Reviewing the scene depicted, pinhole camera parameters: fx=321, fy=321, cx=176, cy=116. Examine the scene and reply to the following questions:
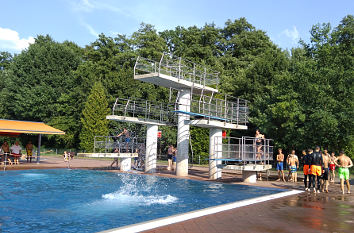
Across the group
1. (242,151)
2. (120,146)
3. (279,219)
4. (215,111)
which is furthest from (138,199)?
(120,146)

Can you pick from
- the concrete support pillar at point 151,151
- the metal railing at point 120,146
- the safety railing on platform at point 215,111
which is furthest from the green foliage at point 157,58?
the metal railing at point 120,146

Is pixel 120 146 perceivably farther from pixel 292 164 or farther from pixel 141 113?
pixel 292 164

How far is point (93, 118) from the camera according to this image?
49.2m

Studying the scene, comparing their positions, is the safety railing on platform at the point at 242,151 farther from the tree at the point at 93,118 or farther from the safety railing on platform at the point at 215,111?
the tree at the point at 93,118

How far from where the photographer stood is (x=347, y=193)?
15023 mm

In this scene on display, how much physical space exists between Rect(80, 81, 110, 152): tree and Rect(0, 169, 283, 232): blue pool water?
27750 mm

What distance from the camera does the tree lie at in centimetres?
4878

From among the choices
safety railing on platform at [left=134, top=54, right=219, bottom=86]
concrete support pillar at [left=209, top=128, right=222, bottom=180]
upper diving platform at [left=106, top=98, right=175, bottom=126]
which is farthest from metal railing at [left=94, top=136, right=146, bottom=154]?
concrete support pillar at [left=209, top=128, right=222, bottom=180]

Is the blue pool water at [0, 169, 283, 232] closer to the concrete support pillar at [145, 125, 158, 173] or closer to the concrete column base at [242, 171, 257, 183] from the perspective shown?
the concrete column base at [242, 171, 257, 183]

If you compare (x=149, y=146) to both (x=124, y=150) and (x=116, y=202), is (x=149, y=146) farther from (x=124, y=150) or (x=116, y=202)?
(x=116, y=202)

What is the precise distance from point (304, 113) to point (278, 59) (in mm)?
13737

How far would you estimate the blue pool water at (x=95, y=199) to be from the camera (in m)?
9.27

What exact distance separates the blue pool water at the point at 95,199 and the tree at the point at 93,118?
27.7 m

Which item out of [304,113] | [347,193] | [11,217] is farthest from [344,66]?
[11,217]
